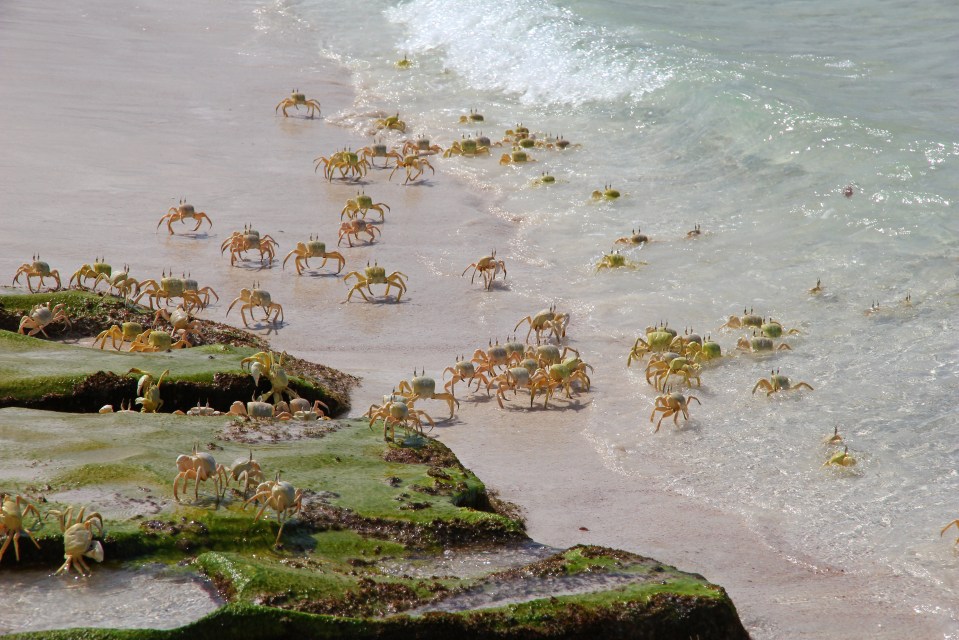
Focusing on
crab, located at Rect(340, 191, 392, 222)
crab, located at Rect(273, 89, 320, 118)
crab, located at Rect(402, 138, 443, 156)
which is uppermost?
crab, located at Rect(273, 89, 320, 118)

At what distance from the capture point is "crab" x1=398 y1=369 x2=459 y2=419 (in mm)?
6504

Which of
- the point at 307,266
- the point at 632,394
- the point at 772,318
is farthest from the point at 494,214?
the point at 632,394

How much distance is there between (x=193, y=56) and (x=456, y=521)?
47.1 ft

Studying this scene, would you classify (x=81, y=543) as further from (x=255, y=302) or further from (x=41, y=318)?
(x=255, y=302)

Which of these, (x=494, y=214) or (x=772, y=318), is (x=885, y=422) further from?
(x=494, y=214)

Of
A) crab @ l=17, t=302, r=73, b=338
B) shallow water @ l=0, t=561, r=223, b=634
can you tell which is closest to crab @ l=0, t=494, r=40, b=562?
shallow water @ l=0, t=561, r=223, b=634

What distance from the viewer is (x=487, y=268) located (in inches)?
361

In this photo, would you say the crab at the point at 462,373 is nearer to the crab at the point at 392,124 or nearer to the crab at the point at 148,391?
the crab at the point at 148,391

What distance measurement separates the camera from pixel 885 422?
6699 mm

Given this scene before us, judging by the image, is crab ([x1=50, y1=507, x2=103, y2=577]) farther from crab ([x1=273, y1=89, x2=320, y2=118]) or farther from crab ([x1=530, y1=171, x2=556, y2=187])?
crab ([x1=273, y1=89, x2=320, y2=118])

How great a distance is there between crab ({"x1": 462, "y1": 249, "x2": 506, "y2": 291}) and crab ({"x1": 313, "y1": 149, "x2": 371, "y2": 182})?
3.29 metres

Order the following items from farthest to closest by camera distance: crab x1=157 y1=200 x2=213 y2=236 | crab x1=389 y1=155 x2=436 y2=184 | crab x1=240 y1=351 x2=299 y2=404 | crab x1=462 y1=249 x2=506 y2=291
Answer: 1. crab x1=389 y1=155 x2=436 y2=184
2. crab x1=157 y1=200 x2=213 y2=236
3. crab x1=462 y1=249 x2=506 y2=291
4. crab x1=240 y1=351 x2=299 y2=404

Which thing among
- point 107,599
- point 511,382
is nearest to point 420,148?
point 511,382

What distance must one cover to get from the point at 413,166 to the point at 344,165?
782 mm
